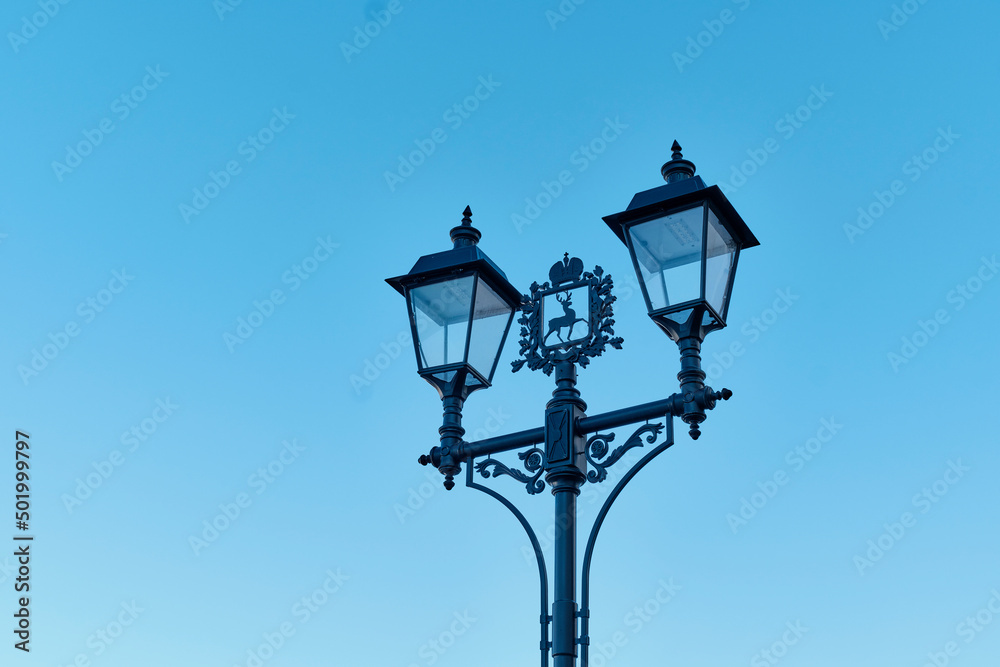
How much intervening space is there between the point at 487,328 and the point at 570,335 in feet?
1.73

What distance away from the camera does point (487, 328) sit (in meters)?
6.29

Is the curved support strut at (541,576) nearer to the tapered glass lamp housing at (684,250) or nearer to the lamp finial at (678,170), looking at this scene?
the tapered glass lamp housing at (684,250)

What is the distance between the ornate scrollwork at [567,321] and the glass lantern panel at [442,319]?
1.09 feet

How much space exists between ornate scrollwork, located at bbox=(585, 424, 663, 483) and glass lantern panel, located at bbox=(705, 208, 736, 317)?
71cm

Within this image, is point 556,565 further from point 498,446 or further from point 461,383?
point 461,383

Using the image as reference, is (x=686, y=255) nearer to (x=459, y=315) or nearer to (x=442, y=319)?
(x=459, y=315)

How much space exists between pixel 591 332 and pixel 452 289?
86 centimetres

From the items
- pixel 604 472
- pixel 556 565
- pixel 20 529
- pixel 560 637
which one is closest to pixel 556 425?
pixel 604 472

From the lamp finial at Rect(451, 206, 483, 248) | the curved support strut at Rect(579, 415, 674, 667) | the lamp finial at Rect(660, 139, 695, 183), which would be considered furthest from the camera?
the lamp finial at Rect(451, 206, 483, 248)

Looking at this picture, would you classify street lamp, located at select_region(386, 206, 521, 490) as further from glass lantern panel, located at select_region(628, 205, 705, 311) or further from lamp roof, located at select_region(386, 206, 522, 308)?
glass lantern panel, located at select_region(628, 205, 705, 311)

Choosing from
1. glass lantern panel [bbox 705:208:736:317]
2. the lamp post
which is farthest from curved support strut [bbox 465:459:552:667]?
glass lantern panel [bbox 705:208:736:317]

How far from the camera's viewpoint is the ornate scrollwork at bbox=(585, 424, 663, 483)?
5.49m

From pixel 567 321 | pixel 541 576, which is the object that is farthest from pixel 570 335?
pixel 541 576

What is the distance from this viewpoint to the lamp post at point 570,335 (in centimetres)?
540
